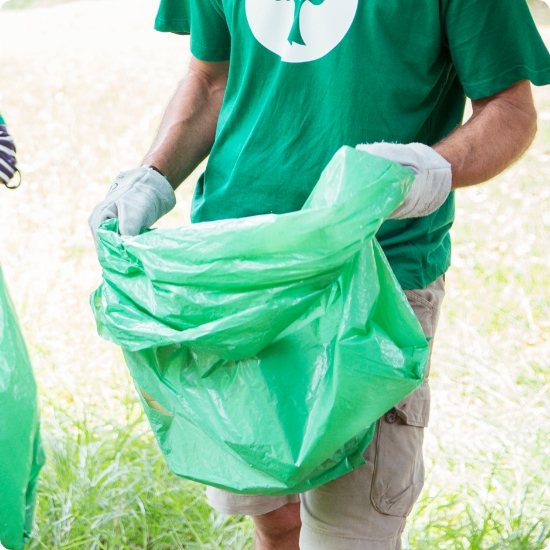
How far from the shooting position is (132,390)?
9.01 feet

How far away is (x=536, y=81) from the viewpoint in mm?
1364

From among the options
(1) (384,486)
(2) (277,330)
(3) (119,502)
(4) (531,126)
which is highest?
(4) (531,126)

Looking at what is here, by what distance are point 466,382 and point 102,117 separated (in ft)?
12.6

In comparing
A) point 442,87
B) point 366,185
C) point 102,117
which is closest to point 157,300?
point 366,185

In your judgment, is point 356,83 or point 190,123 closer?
point 356,83

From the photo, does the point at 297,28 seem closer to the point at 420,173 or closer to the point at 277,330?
the point at 420,173

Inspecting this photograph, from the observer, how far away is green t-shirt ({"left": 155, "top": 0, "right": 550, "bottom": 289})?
53.5 inches

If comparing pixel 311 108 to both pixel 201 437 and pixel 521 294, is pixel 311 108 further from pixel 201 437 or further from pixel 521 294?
pixel 521 294

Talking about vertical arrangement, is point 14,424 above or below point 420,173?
below

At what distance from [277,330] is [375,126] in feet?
1.48

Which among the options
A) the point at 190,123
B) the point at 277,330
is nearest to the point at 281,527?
the point at 277,330

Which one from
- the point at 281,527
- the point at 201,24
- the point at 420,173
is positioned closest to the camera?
the point at 420,173

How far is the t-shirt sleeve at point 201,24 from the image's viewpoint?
171 cm

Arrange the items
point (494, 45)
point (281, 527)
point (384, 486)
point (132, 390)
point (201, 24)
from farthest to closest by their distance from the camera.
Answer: point (132, 390), point (281, 527), point (201, 24), point (384, 486), point (494, 45)
